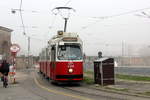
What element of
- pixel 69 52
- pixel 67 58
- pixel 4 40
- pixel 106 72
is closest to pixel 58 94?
pixel 67 58

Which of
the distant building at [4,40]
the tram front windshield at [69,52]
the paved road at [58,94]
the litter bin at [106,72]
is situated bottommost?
the paved road at [58,94]

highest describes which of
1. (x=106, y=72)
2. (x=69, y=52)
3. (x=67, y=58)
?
(x=69, y=52)

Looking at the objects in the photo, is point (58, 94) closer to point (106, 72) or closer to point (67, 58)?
point (67, 58)

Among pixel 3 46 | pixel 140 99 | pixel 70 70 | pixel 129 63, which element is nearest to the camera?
pixel 140 99

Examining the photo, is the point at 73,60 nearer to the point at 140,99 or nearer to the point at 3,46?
the point at 140,99

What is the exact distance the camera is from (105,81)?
60.5 ft

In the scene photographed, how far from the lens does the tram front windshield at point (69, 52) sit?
18.6m

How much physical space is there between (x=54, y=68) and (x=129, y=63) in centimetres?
4175

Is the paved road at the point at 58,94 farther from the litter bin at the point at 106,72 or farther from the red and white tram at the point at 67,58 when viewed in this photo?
the litter bin at the point at 106,72

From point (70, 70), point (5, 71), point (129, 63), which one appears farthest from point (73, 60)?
point (129, 63)

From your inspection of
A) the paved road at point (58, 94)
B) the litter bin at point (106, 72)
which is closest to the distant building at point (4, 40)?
the litter bin at point (106, 72)

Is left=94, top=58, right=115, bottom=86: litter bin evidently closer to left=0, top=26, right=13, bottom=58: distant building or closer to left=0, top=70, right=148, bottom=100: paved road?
left=0, top=70, right=148, bottom=100: paved road

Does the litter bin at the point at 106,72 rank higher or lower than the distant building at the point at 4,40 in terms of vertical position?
lower

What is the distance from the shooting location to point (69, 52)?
1870 cm
